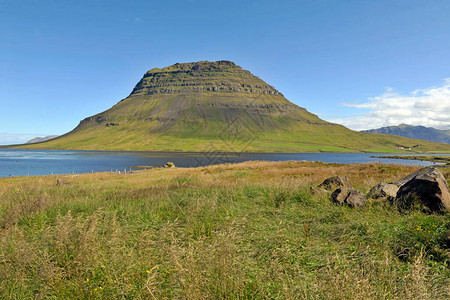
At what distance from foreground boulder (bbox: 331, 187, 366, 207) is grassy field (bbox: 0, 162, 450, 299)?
0.41m

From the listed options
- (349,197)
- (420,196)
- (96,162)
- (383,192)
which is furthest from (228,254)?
(96,162)

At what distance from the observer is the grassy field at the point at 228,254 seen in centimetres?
342

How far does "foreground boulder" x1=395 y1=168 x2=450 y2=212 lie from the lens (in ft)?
26.3

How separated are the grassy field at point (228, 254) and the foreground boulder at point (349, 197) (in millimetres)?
407

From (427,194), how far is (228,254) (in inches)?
335

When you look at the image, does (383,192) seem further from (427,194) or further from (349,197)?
(349,197)

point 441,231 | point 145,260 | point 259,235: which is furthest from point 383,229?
point 145,260

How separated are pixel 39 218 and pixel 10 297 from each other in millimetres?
5212

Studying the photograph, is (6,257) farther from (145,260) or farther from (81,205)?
(81,205)

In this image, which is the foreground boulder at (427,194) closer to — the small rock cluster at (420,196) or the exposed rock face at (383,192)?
the small rock cluster at (420,196)

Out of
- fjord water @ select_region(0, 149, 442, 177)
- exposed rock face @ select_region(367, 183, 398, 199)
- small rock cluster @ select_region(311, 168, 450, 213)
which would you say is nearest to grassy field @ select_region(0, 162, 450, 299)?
small rock cluster @ select_region(311, 168, 450, 213)

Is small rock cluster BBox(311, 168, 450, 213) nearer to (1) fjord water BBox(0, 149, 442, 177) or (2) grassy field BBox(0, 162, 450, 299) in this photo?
(2) grassy field BBox(0, 162, 450, 299)

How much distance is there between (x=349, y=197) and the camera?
30.9 ft

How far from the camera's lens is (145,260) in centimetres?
458
